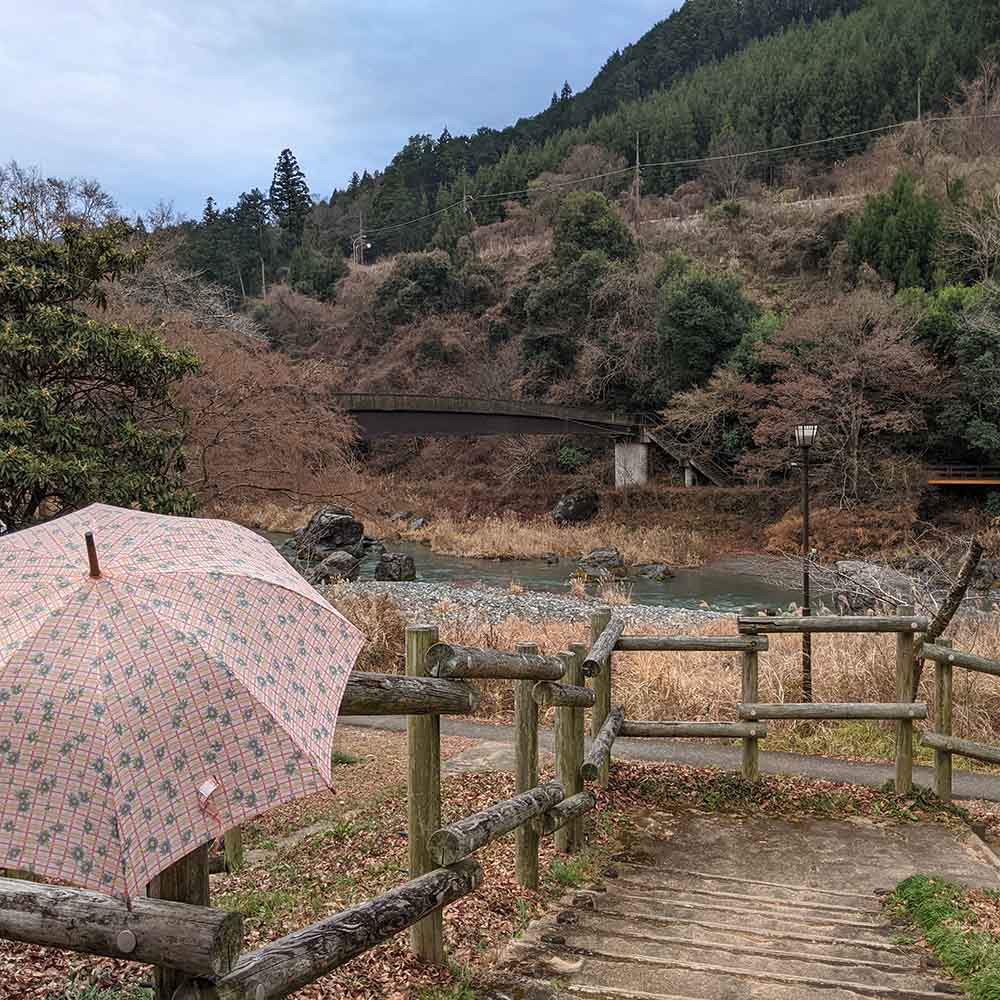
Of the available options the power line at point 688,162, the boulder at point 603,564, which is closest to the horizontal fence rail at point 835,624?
the boulder at point 603,564

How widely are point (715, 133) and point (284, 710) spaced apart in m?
71.8

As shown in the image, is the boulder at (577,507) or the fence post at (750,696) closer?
the fence post at (750,696)

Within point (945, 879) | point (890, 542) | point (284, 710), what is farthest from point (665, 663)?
point (890, 542)

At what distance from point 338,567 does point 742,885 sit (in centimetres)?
1953

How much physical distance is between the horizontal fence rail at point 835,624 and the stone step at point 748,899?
7.80 ft

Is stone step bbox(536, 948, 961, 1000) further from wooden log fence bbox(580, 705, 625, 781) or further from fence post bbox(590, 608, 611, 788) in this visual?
fence post bbox(590, 608, 611, 788)

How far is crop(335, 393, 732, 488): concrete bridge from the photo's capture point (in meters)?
33.4

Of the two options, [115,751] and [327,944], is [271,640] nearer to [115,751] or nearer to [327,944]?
[115,751]

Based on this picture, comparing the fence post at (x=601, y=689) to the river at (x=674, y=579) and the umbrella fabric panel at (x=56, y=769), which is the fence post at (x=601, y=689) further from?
A: the river at (x=674, y=579)

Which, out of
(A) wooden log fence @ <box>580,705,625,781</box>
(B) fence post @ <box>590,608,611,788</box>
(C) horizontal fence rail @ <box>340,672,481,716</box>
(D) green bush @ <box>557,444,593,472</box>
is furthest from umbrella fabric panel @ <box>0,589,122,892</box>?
(D) green bush @ <box>557,444,593,472</box>

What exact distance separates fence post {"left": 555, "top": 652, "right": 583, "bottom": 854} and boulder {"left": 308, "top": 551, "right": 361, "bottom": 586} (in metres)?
17.2

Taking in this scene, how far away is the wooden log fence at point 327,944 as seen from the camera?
2.15 meters

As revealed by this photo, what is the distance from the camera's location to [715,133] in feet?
220

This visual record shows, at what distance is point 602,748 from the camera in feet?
19.8
